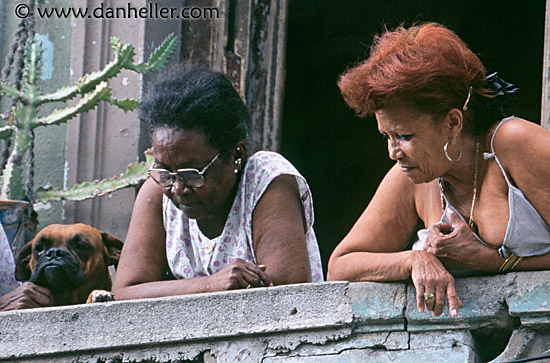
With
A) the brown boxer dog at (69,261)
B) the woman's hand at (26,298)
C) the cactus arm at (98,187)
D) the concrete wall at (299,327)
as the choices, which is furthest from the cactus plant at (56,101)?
the concrete wall at (299,327)

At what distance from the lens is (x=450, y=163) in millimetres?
3240

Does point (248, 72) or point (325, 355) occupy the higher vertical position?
point (248, 72)

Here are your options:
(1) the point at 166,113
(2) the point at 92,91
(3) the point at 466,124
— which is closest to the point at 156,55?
(2) the point at 92,91

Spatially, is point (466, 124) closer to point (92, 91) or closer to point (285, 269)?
point (285, 269)

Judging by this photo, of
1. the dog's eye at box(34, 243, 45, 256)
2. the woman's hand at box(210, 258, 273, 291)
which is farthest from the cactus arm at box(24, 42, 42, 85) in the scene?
the woman's hand at box(210, 258, 273, 291)

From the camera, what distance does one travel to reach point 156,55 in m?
5.10

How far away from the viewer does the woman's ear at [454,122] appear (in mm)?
3176

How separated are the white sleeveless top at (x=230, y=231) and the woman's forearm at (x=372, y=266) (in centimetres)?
47

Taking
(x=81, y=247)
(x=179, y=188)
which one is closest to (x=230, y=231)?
(x=179, y=188)

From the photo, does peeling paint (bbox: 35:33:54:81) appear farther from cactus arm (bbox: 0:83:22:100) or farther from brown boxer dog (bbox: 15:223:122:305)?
brown boxer dog (bbox: 15:223:122:305)

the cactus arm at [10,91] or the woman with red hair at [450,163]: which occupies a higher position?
the cactus arm at [10,91]

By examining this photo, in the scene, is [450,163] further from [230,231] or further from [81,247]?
[81,247]

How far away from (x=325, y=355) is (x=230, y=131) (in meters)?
1.04

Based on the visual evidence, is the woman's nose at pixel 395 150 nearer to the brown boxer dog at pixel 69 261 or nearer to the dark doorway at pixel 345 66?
the brown boxer dog at pixel 69 261
